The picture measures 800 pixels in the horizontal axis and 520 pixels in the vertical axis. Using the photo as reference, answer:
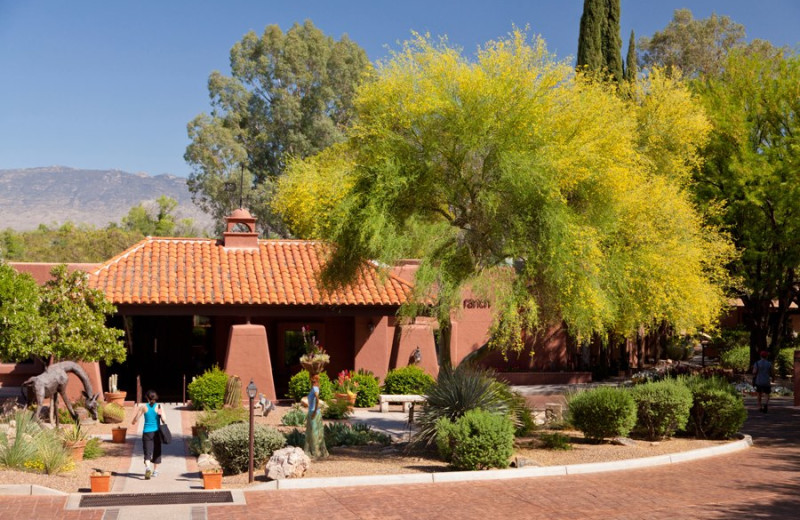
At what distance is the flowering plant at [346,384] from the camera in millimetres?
26547

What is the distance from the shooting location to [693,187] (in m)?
34.5

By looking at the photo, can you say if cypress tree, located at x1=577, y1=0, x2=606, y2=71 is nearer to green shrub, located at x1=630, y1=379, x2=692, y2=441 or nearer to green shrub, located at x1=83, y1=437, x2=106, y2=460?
green shrub, located at x1=630, y1=379, x2=692, y2=441

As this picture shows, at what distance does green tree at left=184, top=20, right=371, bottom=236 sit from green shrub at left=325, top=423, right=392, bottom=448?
42.8 meters

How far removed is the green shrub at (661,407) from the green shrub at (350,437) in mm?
5419

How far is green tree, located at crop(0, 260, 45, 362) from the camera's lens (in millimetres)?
20266

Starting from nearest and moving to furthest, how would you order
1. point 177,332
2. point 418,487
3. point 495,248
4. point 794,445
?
point 418,487
point 495,248
point 794,445
point 177,332

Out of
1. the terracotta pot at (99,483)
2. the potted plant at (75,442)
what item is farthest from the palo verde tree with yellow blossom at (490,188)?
the terracotta pot at (99,483)

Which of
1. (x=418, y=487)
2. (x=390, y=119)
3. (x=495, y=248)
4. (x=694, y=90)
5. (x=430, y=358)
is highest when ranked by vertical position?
(x=694, y=90)

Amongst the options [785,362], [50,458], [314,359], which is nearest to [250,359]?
[314,359]

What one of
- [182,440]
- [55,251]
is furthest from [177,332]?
[55,251]

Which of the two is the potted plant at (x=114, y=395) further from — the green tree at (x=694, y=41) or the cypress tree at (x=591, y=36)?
the green tree at (x=694, y=41)

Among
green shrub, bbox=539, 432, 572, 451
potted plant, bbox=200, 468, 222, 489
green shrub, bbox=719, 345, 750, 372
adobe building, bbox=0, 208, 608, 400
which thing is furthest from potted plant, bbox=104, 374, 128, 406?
green shrub, bbox=719, 345, 750, 372

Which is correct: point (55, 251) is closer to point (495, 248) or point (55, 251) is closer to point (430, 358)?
point (430, 358)

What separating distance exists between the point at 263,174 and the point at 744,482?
53.3 metres
